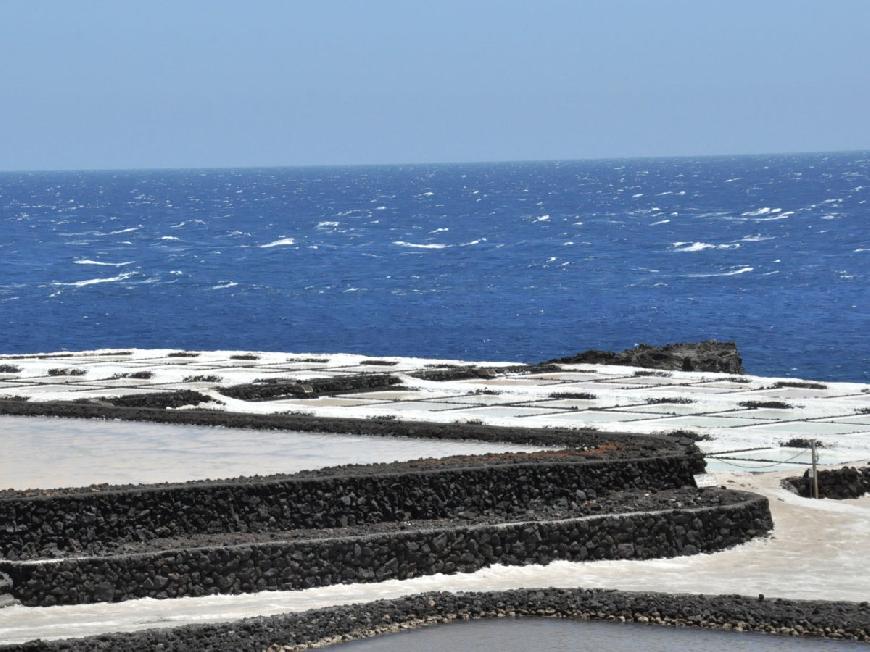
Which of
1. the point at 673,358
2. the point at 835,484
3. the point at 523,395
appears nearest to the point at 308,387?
the point at 523,395

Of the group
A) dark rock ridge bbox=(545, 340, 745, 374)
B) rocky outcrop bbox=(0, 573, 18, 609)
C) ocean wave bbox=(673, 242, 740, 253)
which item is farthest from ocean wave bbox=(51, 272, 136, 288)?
rocky outcrop bbox=(0, 573, 18, 609)

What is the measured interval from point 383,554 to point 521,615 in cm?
300

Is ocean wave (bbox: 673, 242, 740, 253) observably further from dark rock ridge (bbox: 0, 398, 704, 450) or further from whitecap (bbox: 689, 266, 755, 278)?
dark rock ridge (bbox: 0, 398, 704, 450)

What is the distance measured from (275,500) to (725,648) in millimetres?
8276

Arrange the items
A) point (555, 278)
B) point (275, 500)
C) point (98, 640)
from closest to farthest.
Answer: point (98, 640)
point (275, 500)
point (555, 278)

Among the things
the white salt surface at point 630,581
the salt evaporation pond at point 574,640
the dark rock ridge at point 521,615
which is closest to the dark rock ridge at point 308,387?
the white salt surface at point 630,581

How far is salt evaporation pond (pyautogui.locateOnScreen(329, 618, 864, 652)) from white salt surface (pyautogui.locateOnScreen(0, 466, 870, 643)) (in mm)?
2074

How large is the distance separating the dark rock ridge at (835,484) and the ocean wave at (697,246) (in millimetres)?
141725

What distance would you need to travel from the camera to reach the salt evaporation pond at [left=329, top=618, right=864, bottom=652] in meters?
24.5

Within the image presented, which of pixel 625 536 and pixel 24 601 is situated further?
pixel 625 536

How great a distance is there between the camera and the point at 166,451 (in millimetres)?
36531

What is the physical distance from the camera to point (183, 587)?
2666 cm

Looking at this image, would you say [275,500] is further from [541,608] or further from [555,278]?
[555,278]

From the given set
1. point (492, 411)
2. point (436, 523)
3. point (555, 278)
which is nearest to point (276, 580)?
point (436, 523)
